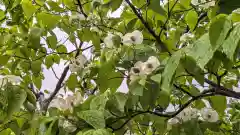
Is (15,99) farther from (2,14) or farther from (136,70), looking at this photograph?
(2,14)

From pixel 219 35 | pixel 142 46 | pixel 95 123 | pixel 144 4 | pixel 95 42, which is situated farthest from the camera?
pixel 95 42

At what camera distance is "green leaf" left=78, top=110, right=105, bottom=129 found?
547 millimetres

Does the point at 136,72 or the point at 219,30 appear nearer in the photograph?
the point at 219,30

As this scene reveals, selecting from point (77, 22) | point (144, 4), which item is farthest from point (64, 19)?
point (144, 4)

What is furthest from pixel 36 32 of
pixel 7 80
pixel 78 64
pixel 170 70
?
pixel 170 70

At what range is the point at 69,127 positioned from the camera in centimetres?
59

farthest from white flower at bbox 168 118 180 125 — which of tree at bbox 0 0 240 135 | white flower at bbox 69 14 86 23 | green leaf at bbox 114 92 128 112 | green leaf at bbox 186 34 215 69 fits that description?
white flower at bbox 69 14 86 23

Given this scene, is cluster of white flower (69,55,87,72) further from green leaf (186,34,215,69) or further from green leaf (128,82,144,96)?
green leaf (186,34,215,69)

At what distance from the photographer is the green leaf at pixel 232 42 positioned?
0.39 m

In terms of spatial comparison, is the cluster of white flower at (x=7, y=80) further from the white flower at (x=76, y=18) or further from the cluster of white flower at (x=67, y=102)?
the white flower at (x=76, y=18)

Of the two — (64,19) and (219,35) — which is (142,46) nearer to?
(219,35)

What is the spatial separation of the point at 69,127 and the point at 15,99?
0.12 meters

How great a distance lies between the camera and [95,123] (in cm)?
55

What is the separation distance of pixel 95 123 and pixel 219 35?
9.3 inches
